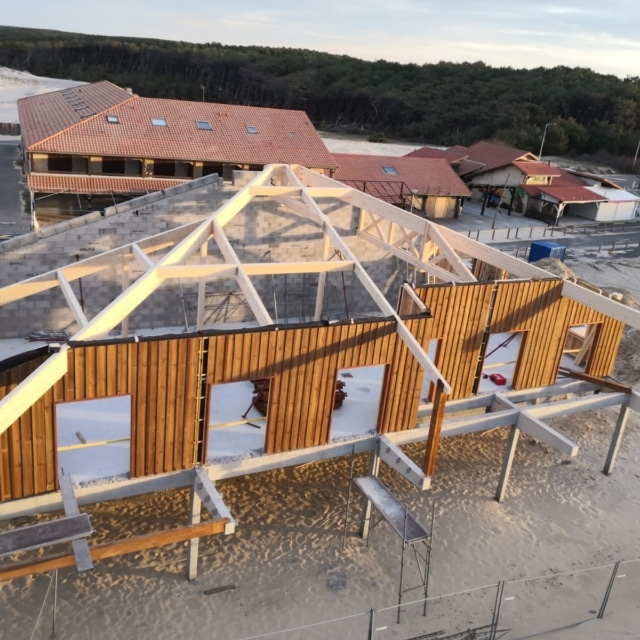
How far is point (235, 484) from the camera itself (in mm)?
15133

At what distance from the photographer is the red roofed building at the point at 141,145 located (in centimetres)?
3203

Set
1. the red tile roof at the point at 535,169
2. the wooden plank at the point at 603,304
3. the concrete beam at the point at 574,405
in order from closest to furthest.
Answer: the wooden plank at the point at 603,304 → the concrete beam at the point at 574,405 → the red tile roof at the point at 535,169

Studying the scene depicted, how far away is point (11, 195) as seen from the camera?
4075 cm

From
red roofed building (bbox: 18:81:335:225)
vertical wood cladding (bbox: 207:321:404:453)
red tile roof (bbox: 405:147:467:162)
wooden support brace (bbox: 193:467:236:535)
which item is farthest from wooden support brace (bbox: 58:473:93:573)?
red tile roof (bbox: 405:147:467:162)

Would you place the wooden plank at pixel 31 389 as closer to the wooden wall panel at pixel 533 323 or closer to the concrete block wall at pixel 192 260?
the concrete block wall at pixel 192 260

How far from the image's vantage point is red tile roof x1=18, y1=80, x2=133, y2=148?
33875 mm

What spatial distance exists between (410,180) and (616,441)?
31.2 meters

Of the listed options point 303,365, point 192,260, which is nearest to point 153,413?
point 303,365

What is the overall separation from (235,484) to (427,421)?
4816 millimetres

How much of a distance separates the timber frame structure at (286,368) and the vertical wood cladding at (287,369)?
25 mm

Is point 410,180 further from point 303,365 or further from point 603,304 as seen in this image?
point 303,365

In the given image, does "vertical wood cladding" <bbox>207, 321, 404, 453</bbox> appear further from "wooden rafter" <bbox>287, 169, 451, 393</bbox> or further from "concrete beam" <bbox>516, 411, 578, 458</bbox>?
"concrete beam" <bbox>516, 411, 578, 458</bbox>

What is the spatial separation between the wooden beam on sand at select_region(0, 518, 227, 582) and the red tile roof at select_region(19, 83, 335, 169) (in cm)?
2610

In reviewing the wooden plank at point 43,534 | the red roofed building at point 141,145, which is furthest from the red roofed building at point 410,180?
the wooden plank at point 43,534
